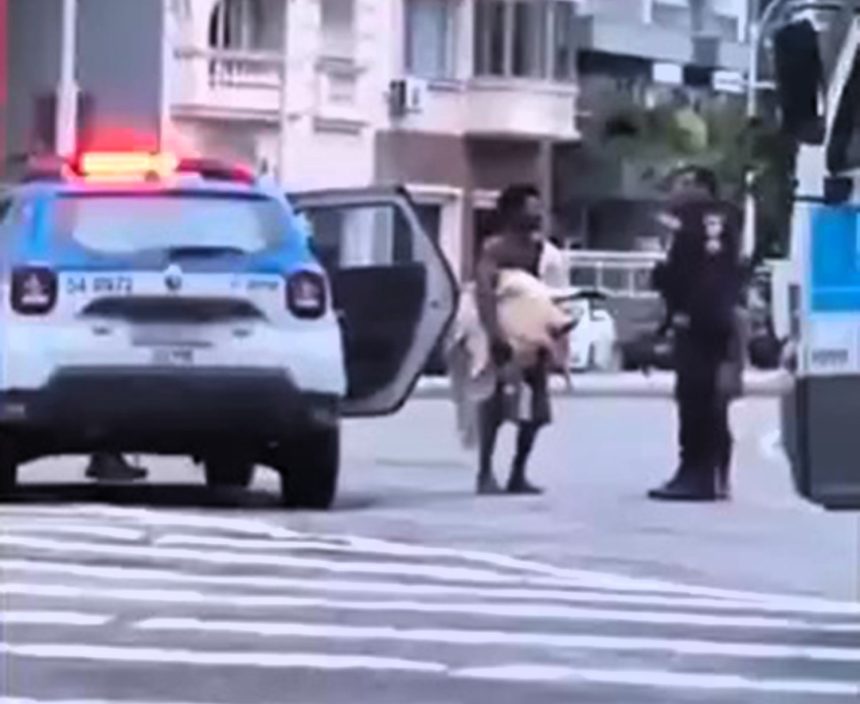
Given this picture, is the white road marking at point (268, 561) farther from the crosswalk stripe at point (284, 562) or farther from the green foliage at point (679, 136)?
the green foliage at point (679, 136)

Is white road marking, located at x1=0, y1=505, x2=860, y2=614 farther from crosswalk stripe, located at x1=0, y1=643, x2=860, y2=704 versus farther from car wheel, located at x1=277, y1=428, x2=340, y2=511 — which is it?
crosswalk stripe, located at x1=0, y1=643, x2=860, y2=704

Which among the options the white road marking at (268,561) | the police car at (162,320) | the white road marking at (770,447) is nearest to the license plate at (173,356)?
the police car at (162,320)

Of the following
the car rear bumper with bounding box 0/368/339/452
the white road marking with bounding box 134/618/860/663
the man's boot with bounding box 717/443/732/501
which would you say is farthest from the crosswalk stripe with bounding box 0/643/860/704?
the man's boot with bounding box 717/443/732/501

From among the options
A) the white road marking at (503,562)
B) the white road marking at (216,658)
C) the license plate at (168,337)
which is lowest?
the white road marking at (503,562)

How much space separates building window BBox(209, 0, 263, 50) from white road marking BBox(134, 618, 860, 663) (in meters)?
41.6

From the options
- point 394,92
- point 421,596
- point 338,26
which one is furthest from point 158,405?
point 394,92

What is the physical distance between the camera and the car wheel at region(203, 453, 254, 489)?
1936cm

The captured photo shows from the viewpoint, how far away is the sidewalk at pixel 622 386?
36553 millimetres

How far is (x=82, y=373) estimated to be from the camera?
1748cm

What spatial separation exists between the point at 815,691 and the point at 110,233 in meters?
6.98

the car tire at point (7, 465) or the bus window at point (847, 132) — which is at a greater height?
the bus window at point (847, 132)

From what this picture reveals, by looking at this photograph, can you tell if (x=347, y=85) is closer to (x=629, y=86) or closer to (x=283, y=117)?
(x=283, y=117)

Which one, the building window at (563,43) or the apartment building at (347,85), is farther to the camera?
the building window at (563,43)

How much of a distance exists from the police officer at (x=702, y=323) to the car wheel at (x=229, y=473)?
2355mm
